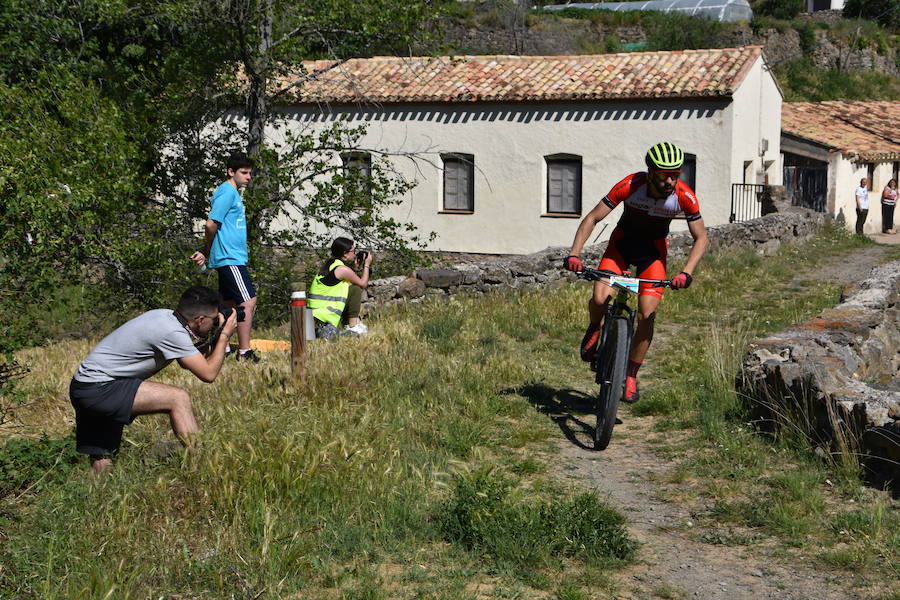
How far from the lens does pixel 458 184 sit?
24281mm

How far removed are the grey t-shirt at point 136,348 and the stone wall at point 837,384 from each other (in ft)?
12.1

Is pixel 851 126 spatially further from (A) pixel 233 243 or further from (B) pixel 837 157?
(A) pixel 233 243

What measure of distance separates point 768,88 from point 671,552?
21.8 m

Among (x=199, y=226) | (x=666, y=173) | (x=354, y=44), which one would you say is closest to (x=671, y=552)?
(x=666, y=173)

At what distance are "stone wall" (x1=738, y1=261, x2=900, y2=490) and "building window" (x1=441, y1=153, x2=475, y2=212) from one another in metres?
15.9

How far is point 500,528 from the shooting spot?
185 inches

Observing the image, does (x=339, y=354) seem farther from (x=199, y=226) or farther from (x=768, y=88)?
(x=768, y=88)

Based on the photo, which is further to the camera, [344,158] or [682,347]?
[344,158]

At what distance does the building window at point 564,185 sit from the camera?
23.1m

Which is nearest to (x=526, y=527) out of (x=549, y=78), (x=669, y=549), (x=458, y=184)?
(x=669, y=549)

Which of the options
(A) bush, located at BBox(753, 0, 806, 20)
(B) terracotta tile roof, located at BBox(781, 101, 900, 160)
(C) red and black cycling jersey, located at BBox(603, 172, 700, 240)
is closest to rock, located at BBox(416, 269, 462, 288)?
(C) red and black cycling jersey, located at BBox(603, 172, 700, 240)

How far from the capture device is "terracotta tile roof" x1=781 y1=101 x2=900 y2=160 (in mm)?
26625

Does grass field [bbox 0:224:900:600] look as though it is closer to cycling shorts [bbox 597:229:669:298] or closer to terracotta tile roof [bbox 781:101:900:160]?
cycling shorts [bbox 597:229:669:298]

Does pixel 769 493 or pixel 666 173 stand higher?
pixel 666 173
